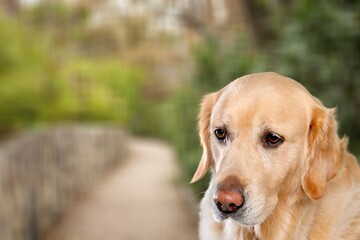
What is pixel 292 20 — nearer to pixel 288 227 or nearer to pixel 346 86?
pixel 346 86

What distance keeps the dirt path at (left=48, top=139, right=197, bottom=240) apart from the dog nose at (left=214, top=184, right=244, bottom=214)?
7685 mm

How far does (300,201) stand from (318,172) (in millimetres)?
175

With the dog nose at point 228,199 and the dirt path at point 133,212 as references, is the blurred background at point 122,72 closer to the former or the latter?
the dirt path at point 133,212

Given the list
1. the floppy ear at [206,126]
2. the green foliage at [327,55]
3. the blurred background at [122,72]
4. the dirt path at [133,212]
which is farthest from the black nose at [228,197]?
the dirt path at [133,212]

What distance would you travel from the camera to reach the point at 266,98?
8.43 ft

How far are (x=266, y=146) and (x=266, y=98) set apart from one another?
0.64 feet

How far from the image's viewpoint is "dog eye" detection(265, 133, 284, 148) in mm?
2617

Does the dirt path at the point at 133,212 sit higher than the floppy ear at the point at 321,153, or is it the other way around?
the floppy ear at the point at 321,153

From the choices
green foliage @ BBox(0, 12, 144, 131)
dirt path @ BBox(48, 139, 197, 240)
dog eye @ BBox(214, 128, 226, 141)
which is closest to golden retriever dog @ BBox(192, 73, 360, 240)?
dog eye @ BBox(214, 128, 226, 141)

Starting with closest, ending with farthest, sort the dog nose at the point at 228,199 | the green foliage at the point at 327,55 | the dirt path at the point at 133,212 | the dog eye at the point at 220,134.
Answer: the dog nose at the point at 228,199
the dog eye at the point at 220,134
the green foliage at the point at 327,55
the dirt path at the point at 133,212

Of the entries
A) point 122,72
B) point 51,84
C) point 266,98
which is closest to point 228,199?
point 266,98

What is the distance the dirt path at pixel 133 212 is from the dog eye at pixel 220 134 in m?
7.48

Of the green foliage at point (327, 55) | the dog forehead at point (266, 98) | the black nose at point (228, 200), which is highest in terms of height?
the dog forehead at point (266, 98)

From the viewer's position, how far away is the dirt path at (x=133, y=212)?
1123 cm
